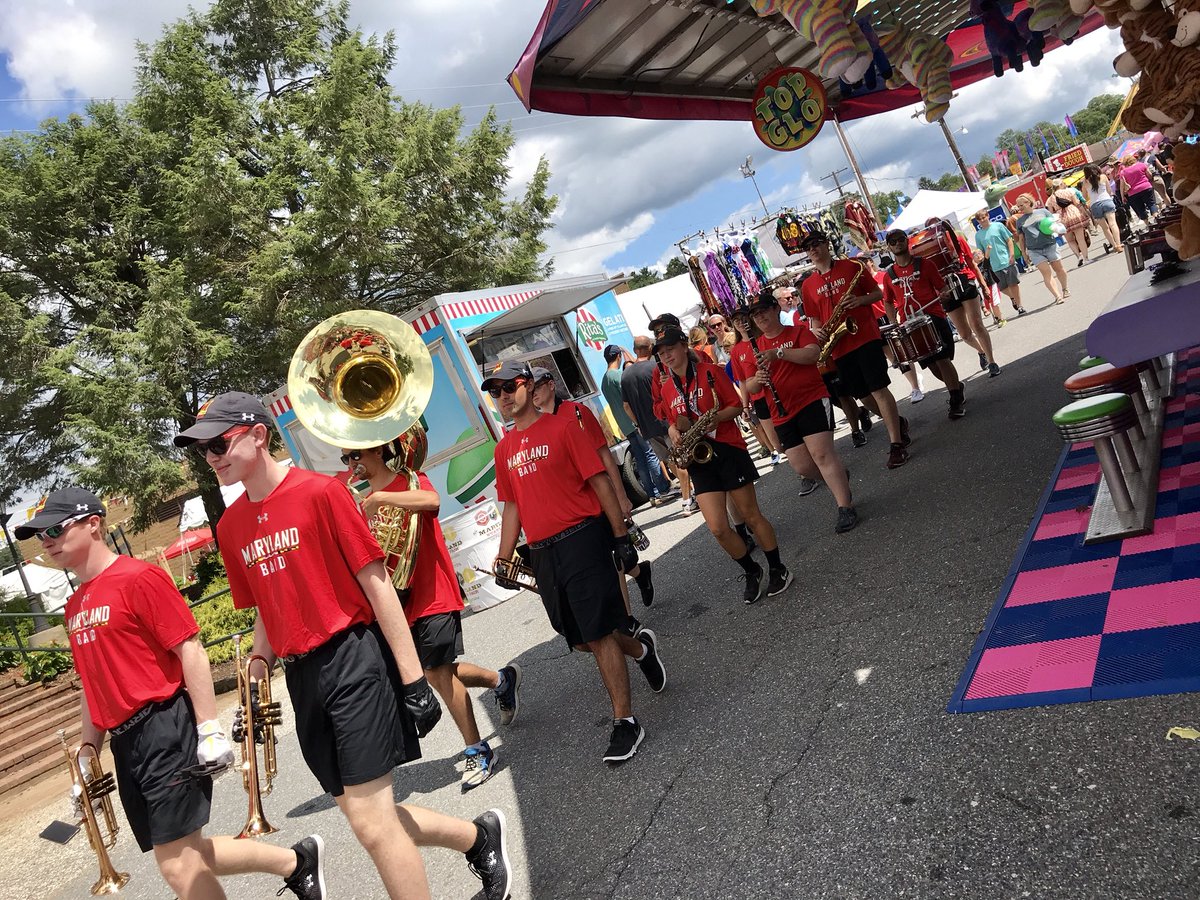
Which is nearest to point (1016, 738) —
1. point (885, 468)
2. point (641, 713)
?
point (641, 713)

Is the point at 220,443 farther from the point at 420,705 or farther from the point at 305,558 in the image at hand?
the point at 420,705

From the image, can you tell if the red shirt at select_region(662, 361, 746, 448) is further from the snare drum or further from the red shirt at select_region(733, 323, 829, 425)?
the snare drum

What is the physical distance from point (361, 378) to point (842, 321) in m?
4.38

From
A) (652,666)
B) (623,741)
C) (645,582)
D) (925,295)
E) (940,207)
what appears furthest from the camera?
(940,207)

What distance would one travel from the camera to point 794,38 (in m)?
7.77

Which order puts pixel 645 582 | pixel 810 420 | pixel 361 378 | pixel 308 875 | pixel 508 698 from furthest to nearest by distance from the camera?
pixel 645 582 < pixel 810 420 < pixel 508 698 < pixel 361 378 < pixel 308 875

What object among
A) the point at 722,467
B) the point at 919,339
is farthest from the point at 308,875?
the point at 919,339

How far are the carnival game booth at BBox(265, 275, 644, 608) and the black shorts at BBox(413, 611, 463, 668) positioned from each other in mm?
4332

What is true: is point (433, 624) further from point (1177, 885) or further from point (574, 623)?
point (1177, 885)

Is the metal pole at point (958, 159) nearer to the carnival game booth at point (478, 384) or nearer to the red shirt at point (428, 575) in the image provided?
the carnival game booth at point (478, 384)

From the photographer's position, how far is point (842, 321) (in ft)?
22.5

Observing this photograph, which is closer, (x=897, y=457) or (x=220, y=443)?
(x=220, y=443)

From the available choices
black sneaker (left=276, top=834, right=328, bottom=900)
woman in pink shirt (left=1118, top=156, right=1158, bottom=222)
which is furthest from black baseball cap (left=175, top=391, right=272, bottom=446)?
woman in pink shirt (left=1118, top=156, right=1158, bottom=222)

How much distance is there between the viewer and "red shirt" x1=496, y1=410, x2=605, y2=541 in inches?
167
